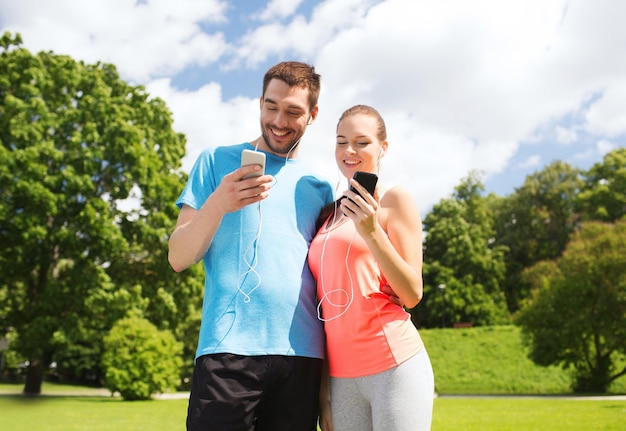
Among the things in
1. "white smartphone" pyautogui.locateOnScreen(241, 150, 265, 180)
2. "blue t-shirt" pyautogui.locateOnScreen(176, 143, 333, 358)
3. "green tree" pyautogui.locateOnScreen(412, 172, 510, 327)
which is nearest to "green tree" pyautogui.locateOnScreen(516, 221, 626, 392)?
"green tree" pyautogui.locateOnScreen(412, 172, 510, 327)

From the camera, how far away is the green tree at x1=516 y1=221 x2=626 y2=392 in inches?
876

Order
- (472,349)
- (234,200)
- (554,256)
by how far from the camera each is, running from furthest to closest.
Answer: (554,256) → (472,349) → (234,200)

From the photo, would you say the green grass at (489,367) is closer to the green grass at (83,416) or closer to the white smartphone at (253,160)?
the green grass at (83,416)

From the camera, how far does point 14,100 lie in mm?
18891

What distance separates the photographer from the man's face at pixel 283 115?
2.70 meters

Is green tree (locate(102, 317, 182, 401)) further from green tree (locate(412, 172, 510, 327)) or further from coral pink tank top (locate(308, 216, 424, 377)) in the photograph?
green tree (locate(412, 172, 510, 327))

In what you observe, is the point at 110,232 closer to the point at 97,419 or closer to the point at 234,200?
the point at 97,419

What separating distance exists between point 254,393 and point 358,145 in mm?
1245

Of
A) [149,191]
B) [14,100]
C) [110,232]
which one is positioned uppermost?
[14,100]

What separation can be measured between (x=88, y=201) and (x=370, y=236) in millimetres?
18341

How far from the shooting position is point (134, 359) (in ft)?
68.5

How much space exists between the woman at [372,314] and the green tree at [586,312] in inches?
870

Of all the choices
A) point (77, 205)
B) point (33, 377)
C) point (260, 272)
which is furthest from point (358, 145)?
point (33, 377)

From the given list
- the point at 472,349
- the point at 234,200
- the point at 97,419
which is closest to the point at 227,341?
the point at 234,200
